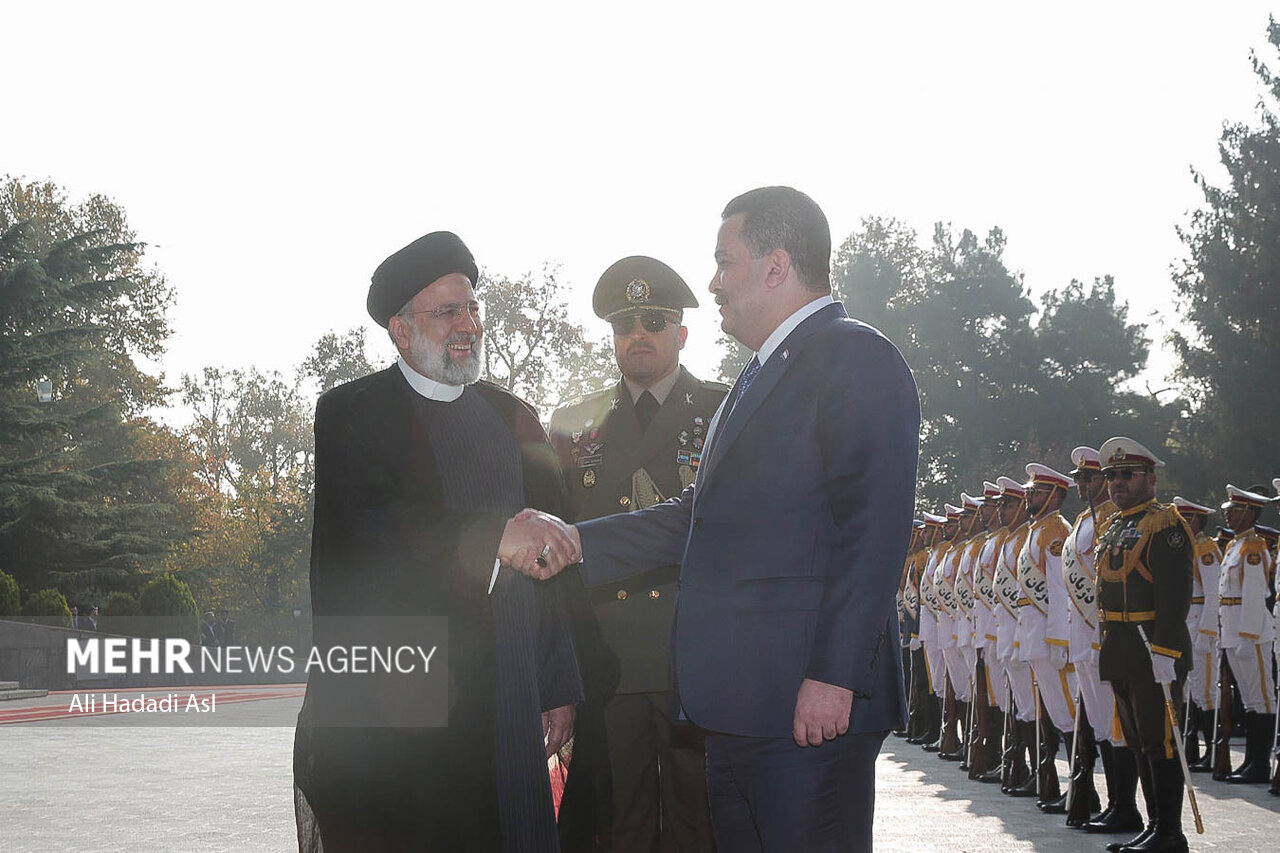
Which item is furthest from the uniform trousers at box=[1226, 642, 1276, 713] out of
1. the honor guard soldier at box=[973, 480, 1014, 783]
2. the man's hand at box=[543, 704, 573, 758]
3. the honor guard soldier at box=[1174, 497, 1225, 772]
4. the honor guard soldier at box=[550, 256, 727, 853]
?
the man's hand at box=[543, 704, 573, 758]

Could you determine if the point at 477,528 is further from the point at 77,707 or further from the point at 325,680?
the point at 77,707

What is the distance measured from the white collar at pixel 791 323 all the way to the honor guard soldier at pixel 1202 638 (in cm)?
1131

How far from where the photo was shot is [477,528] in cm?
441

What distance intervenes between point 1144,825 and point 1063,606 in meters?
1.83

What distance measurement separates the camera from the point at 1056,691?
11680mm

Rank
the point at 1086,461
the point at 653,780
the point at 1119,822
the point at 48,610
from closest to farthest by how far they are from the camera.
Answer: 1. the point at 653,780
2. the point at 1119,822
3. the point at 1086,461
4. the point at 48,610

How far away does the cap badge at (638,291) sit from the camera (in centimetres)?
591

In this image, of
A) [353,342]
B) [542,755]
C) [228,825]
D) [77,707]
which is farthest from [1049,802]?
[353,342]

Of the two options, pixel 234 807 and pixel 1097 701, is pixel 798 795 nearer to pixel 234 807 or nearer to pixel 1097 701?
pixel 1097 701

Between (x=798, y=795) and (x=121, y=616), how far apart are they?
135ft

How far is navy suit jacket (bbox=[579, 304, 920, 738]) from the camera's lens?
3449 millimetres

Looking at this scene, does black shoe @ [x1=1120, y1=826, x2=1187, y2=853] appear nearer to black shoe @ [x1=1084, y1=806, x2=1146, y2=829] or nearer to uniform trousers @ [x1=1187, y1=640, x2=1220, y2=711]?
black shoe @ [x1=1084, y1=806, x2=1146, y2=829]

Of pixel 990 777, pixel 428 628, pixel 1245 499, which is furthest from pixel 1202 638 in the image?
pixel 428 628

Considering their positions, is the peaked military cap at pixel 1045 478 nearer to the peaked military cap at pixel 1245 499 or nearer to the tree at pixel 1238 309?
the peaked military cap at pixel 1245 499
